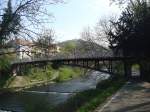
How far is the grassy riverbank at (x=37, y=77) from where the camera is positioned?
66.6m

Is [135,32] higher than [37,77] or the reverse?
higher

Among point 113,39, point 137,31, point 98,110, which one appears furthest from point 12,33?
point 113,39

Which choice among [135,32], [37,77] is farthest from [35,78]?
[135,32]

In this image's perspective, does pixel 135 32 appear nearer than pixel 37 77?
Yes

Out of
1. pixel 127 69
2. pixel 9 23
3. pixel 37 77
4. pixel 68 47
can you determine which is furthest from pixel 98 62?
pixel 68 47

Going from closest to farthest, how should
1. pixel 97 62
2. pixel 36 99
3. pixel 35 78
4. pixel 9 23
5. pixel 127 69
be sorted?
pixel 9 23 → pixel 36 99 → pixel 127 69 → pixel 97 62 → pixel 35 78

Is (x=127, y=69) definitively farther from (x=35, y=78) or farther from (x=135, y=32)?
(x=35, y=78)

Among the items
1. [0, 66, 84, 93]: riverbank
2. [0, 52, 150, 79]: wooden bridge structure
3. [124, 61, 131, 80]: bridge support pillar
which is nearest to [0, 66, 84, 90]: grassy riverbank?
[0, 66, 84, 93]: riverbank

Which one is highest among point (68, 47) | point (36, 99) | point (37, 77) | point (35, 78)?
point (68, 47)

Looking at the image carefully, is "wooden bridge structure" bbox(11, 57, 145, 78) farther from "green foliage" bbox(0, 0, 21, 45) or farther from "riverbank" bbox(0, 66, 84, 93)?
"green foliage" bbox(0, 0, 21, 45)

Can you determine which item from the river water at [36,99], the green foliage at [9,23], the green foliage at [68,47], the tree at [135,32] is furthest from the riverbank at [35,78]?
the green foliage at [9,23]

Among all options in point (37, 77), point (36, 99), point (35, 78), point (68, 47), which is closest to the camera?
point (36, 99)

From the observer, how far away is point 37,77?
74250 mm

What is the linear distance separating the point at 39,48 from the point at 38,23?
3.33 feet
